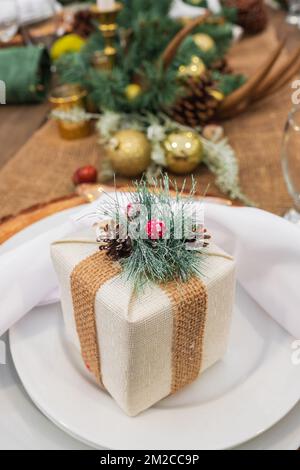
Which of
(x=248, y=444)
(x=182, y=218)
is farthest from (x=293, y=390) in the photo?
(x=182, y=218)

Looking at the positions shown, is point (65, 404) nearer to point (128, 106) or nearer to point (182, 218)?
point (182, 218)

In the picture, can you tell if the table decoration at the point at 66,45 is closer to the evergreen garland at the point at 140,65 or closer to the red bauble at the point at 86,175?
the evergreen garland at the point at 140,65

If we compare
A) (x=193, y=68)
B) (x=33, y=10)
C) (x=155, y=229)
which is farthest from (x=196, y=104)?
(x=33, y=10)

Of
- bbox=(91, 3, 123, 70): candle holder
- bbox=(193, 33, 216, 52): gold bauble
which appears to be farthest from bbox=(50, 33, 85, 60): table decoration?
bbox=(193, 33, 216, 52): gold bauble

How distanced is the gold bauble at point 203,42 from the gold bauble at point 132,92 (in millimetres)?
253

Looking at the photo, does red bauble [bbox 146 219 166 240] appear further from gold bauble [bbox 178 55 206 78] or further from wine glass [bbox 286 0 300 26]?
wine glass [bbox 286 0 300 26]

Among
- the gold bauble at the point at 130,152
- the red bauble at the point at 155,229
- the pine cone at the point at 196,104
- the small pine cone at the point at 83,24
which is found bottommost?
the gold bauble at the point at 130,152

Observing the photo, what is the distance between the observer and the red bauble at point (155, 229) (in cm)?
36

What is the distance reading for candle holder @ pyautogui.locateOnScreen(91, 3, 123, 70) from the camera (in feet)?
3.13

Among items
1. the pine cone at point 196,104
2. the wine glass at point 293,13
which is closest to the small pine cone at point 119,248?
the pine cone at point 196,104

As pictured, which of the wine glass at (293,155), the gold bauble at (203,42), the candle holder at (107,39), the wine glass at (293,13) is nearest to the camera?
the wine glass at (293,155)

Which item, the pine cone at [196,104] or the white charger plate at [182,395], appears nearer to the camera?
the white charger plate at [182,395]

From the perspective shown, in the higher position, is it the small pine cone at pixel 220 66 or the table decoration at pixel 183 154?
the small pine cone at pixel 220 66

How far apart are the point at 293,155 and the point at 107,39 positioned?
0.56 meters
